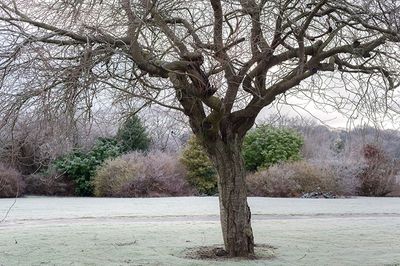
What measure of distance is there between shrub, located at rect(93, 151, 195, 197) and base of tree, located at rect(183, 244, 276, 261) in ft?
49.7

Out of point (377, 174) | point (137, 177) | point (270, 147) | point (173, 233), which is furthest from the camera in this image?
point (270, 147)

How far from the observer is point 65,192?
89.8 feet

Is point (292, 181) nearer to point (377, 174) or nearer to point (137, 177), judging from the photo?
point (377, 174)

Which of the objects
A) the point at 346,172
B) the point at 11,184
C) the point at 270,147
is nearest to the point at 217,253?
the point at 11,184

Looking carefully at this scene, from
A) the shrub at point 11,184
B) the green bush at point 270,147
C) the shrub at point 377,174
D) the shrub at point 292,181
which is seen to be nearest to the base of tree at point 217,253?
the shrub at point 11,184

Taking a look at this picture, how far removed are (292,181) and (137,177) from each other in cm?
675

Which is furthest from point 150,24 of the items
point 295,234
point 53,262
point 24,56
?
point 295,234

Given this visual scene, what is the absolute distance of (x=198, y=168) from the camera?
27.8m

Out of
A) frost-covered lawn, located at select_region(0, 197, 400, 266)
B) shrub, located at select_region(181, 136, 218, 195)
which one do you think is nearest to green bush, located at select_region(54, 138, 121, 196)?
shrub, located at select_region(181, 136, 218, 195)

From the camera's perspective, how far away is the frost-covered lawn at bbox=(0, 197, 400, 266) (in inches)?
372

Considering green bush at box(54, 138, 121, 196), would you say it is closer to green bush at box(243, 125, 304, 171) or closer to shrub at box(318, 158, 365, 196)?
green bush at box(243, 125, 304, 171)

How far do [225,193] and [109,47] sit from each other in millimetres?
3313

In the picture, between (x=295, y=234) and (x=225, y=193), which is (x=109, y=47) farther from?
(x=295, y=234)

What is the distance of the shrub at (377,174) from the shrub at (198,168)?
7.07 m
